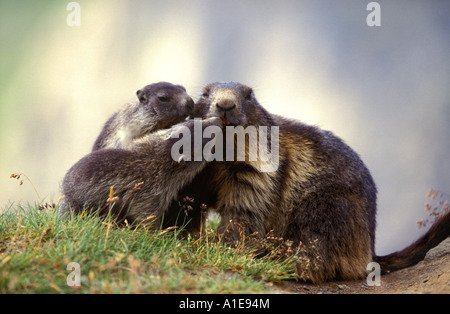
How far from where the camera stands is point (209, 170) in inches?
227

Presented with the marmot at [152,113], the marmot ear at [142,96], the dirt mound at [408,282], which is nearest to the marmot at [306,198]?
the dirt mound at [408,282]

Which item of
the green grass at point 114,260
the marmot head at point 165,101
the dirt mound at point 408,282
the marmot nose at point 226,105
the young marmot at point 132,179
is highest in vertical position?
the marmot head at point 165,101

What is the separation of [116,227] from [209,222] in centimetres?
206

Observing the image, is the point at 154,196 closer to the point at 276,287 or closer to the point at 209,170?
the point at 209,170

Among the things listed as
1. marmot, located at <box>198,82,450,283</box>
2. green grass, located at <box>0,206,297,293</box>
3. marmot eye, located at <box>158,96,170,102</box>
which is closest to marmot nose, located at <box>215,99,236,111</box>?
marmot, located at <box>198,82,450,283</box>

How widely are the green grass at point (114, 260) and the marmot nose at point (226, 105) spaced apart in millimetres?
1492

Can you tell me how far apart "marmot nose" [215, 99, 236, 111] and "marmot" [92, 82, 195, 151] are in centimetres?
70

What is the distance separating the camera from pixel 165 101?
6543 millimetres

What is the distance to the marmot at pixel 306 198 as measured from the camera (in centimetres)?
568

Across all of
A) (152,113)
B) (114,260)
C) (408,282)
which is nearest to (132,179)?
(114,260)

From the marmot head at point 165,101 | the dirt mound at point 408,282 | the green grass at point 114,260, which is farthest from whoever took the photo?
the marmot head at point 165,101

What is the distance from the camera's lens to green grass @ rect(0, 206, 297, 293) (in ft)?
12.2

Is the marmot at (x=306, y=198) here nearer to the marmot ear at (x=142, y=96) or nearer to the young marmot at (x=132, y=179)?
the young marmot at (x=132, y=179)
